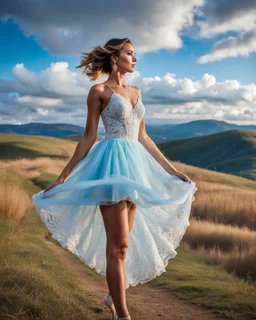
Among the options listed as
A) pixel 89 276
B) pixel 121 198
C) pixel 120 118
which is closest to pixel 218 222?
pixel 89 276

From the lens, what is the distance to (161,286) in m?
6.69

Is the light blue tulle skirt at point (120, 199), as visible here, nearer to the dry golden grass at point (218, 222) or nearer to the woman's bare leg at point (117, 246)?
the woman's bare leg at point (117, 246)

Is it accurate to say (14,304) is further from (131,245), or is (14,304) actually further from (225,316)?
(225,316)

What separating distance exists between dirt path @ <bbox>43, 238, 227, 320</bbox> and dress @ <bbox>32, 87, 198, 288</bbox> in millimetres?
548

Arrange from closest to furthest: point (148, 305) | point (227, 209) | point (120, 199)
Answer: point (120, 199), point (148, 305), point (227, 209)

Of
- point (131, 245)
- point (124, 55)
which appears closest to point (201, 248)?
point (131, 245)

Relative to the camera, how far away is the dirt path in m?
4.82

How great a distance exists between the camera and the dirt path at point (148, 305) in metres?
4.82

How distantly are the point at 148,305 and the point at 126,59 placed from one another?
3219mm

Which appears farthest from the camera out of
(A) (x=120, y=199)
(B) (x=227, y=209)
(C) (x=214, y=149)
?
(C) (x=214, y=149)

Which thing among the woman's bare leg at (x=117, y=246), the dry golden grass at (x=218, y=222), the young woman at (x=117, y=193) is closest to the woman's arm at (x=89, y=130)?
the young woman at (x=117, y=193)

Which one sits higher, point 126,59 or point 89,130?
point 126,59

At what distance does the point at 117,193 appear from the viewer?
11.5ft

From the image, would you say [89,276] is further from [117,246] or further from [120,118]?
[120,118]
